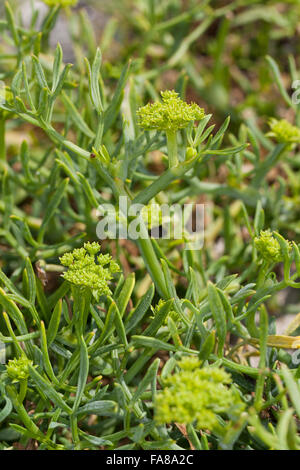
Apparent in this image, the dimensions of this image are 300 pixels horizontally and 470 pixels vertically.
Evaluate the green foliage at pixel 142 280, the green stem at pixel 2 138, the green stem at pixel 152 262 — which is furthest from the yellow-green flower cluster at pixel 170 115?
the green stem at pixel 2 138

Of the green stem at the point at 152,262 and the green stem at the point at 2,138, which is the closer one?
the green stem at the point at 152,262

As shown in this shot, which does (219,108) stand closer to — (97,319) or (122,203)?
(122,203)

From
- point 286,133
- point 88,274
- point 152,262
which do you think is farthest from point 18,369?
point 286,133

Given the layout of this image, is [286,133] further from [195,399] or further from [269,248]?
[195,399]

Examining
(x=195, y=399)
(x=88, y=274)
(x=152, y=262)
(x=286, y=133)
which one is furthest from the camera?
(x=286, y=133)

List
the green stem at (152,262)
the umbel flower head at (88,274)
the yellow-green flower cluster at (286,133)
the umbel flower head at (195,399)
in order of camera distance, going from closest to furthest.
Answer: the umbel flower head at (195,399) → the umbel flower head at (88,274) → the green stem at (152,262) → the yellow-green flower cluster at (286,133)

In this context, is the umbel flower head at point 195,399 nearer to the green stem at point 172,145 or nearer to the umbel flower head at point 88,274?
the umbel flower head at point 88,274
